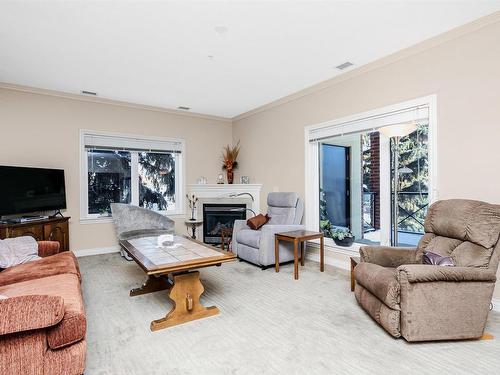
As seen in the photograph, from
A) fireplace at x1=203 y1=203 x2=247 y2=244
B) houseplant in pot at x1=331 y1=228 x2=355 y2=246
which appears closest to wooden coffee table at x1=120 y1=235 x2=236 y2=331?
houseplant in pot at x1=331 y1=228 x2=355 y2=246

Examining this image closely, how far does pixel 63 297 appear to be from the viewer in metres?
1.92

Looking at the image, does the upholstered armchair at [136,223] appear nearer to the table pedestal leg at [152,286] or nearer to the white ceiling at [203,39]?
the table pedestal leg at [152,286]

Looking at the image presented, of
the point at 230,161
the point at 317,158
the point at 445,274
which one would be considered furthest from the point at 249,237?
the point at 445,274

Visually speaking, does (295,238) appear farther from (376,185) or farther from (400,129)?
(400,129)

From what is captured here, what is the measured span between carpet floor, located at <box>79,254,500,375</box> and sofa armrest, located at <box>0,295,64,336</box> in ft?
1.78

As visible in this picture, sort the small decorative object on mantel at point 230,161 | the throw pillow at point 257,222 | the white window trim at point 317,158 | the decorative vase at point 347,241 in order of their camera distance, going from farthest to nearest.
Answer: the small decorative object on mantel at point 230,161 → the throw pillow at point 257,222 → the decorative vase at point 347,241 → the white window trim at point 317,158

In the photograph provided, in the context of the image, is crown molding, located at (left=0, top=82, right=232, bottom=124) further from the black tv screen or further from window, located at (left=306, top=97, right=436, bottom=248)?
window, located at (left=306, top=97, right=436, bottom=248)

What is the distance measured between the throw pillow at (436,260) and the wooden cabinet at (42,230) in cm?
440

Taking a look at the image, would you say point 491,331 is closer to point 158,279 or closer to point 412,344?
point 412,344

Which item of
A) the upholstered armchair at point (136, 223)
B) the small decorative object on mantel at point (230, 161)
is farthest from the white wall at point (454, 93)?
the upholstered armchair at point (136, 223)

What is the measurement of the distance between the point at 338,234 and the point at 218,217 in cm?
244

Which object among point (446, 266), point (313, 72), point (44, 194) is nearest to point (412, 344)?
point (446, 266)

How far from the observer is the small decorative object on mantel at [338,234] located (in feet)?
13.5

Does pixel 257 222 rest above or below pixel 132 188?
below
